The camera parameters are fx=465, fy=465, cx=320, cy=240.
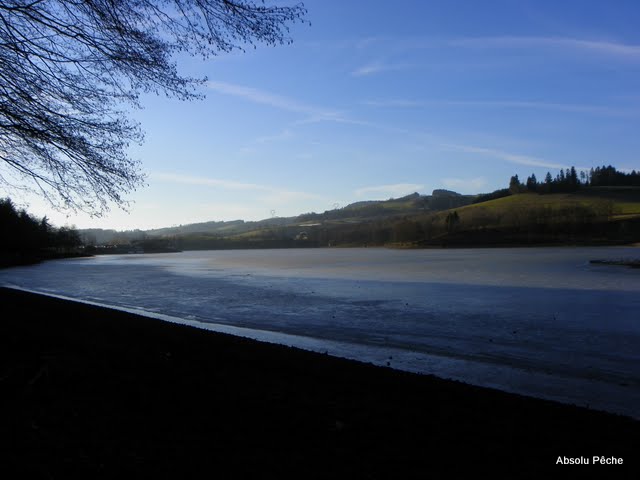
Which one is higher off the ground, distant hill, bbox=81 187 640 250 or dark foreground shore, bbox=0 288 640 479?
distant hill, bbox=81 187 640 250

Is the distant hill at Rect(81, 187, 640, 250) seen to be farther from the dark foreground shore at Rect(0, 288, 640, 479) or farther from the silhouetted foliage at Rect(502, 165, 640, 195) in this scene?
the dark foreground shore at Rect(0, 288, 640, 479)

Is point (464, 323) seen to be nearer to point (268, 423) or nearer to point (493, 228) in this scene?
point (268, 423)

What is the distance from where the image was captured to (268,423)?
4.53 meters

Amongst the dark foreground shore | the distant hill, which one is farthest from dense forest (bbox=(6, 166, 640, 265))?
the dark foreground shore

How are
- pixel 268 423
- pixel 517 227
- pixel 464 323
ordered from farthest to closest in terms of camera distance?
pixel 517 227 → pixel 464 323 → pixel 268 423

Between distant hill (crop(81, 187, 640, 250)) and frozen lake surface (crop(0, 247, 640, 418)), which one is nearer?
frozen lake surface (crop(0, 247, 640, 418))

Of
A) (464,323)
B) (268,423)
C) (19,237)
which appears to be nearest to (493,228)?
(19,237)

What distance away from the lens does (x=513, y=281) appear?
26203mm

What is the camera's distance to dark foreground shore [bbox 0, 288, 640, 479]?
362cm

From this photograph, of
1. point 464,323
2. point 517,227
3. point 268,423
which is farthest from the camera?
point 517,227

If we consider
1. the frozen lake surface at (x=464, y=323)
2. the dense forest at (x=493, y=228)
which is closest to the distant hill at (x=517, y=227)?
the dense forest at (x=493, y=228)

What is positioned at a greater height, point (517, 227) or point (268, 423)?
point (517, 227)

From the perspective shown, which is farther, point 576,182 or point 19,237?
point 576,182

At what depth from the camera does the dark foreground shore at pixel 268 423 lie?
142 inches
